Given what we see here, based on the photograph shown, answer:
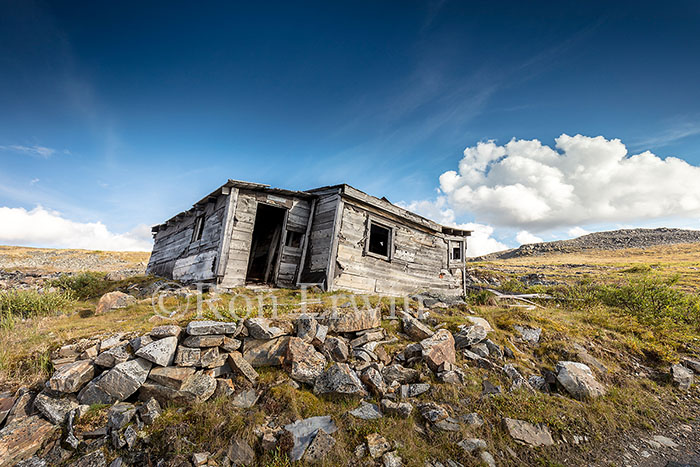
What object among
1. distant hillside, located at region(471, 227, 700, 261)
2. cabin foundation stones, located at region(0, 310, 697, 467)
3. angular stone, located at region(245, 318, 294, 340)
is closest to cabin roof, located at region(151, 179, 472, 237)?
cabin foundation stones, located at region(0, 310, 697, 467)

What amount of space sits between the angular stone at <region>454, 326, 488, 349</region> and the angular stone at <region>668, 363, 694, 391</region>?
3.72 meters

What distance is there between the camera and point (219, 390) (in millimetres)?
4500

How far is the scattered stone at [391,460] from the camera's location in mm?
3416

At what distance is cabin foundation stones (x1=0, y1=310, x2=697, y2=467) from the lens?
357 cm

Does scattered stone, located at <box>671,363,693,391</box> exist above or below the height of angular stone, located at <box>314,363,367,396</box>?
above

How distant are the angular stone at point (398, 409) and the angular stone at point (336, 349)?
1.24m

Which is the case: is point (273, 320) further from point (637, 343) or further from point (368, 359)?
point (637, 343)

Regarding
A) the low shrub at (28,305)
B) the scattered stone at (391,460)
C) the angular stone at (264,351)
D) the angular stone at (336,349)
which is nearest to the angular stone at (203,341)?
the angular stone at (264,351)

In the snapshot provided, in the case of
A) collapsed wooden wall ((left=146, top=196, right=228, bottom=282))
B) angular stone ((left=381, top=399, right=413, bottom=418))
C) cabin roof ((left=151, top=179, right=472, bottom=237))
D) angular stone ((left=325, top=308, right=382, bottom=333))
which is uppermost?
cabin roof ((left=151, top=179, right=472, bottom=237))

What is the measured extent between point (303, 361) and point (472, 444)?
277 cm

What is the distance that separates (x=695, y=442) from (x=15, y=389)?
1000 cm

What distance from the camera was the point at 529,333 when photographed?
24.4 ft

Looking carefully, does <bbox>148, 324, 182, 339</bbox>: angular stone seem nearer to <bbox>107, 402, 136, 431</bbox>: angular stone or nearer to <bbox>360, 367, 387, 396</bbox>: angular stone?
<bbox>107, 402, 136, 431</bbox>: angular stone

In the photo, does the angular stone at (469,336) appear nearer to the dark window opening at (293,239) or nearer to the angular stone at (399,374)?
the angular stone at (399,374)
